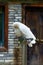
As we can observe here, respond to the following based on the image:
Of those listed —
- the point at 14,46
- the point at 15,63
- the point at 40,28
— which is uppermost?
the point at 40,28

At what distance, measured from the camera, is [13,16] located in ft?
19.6

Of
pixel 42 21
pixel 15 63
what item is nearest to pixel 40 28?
pixel 42 21

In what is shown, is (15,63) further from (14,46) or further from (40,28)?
(40,28)

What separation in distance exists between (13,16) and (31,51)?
0.88 metres

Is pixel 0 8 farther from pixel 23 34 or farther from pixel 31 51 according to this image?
pixel 23 34

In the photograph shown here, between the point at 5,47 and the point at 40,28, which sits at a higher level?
the point at 40,28

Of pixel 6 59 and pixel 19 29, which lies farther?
pixel 6 59

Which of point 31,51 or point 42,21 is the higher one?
point 42,21

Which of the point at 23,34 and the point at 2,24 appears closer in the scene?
the point at 23,34

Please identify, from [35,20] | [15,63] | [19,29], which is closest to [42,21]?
[35,20]

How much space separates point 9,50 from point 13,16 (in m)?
0.74

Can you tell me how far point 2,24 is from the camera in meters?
6.09

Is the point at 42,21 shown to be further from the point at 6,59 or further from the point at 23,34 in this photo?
the point at 23,34

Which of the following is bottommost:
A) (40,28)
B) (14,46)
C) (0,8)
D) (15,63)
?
(15,63)
